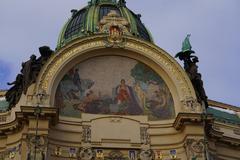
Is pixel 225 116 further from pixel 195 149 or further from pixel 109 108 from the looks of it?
pixel 109 108

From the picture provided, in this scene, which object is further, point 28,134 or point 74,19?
point 74,19

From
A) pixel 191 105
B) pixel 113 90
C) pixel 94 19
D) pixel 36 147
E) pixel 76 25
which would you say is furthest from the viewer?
pixel 76 25

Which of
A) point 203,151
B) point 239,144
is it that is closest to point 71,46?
point 203,151

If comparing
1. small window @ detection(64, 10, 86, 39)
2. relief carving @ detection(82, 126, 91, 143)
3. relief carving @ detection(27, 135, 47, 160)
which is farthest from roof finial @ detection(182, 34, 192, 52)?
small window @ detection(64, 10, 86, 39)

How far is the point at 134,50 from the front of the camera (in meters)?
21.6

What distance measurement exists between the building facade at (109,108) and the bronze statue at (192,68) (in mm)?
351

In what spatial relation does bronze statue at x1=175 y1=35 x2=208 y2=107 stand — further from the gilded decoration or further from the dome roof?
the dome roof

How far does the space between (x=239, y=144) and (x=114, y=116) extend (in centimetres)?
594

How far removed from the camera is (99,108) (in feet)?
67.8

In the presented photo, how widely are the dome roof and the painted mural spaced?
8.17 metres

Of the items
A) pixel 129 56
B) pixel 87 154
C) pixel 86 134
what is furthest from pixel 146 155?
pixel 129 56

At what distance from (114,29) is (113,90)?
279 cm

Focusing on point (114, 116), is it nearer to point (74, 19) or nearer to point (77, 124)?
point (77, 124)

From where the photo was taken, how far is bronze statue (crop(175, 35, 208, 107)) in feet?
69.8
